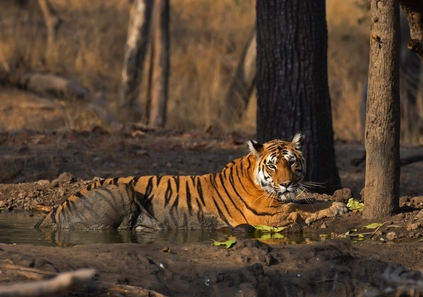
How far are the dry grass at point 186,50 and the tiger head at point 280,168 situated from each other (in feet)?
27.4

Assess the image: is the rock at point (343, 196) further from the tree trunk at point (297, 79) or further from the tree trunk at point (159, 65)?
the tree trunk at point (159, 65)

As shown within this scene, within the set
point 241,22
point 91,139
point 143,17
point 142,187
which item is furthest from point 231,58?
point 142,187

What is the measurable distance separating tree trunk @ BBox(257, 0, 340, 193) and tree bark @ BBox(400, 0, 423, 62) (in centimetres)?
216

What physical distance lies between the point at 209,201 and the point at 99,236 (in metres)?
1.14

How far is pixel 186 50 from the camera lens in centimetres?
2245

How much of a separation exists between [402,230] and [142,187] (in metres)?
2.48

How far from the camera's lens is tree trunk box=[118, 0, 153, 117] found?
15.9 m

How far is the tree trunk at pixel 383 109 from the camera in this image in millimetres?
6480

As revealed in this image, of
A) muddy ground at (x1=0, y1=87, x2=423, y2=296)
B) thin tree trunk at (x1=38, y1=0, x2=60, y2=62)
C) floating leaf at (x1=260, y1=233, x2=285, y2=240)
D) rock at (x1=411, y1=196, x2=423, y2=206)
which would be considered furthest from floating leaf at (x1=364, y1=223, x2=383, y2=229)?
thin tree trunk at (x1=38, y1=0, x2=60, y2=62)

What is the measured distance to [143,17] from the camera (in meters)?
16.0

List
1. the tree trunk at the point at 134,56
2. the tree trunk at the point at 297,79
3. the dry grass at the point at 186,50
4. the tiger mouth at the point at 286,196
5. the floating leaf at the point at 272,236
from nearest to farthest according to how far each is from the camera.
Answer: the floating leaf at the point at 272,236 → the tiger mouth at the point at 286,196 → the tree trunk at the point at 297,79 → the tree trunk at the point at 134,56 → the dry grass at the point at 186,50

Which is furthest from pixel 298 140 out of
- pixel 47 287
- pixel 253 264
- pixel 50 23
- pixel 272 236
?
pixel 50 23

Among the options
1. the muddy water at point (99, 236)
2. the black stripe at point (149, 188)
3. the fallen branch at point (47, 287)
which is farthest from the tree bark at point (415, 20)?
the fallen branch at point (47, 287)

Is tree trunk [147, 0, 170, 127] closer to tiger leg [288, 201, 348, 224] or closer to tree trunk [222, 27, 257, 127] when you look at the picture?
tree trunk [222, 27, 257, 127]
